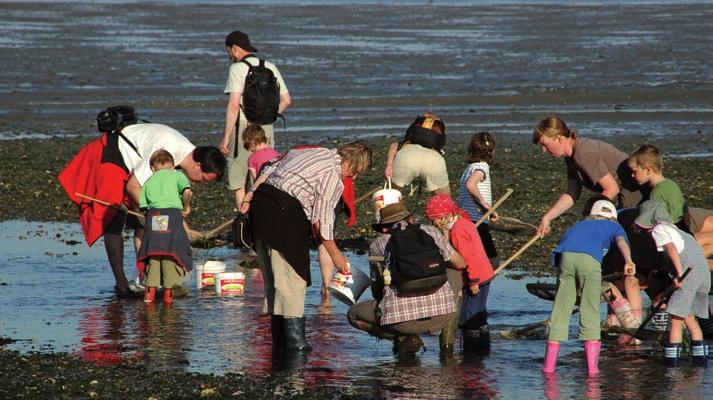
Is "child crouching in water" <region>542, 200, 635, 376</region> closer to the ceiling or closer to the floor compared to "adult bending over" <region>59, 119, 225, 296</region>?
closer to the floor

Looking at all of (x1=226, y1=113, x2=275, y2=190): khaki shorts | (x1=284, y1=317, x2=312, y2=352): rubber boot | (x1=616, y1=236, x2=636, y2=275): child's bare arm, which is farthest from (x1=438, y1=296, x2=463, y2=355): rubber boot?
(x1=226, y1=113, x2=275, y2=190): khaki shorts

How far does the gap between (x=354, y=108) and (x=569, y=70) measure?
7758 millimetres

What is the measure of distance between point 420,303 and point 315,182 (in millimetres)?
982

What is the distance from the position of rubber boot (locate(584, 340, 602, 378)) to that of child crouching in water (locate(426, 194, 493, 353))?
0.92 m

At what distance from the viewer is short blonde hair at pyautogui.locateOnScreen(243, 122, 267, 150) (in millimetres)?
11906

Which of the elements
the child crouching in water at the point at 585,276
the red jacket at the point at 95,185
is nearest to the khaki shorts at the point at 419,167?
the child crouching in water at the point at 585,276

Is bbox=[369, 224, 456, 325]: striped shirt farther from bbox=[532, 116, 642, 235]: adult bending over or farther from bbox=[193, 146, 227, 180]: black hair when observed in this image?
bbox=[193, 146, 227, 180]: black hair

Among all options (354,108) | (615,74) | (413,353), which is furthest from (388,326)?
(615,74)

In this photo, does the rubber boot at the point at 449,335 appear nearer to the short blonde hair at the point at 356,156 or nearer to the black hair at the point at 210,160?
the short blonde hair at the point at 356,156

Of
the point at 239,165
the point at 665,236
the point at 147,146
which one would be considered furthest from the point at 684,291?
the point at 239,165

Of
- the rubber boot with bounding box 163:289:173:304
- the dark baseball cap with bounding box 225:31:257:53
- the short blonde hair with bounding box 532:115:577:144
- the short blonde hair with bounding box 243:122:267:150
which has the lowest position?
the rubber boot with bounding box 163:289:173:304

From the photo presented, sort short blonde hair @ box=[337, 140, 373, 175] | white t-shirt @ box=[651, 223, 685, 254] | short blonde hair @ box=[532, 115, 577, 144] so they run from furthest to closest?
short blonde hair @ box=[532, 115, 577, 144]
short blonde hair @ box=[337, 140, 373, 175]
white t-shirt @ box=[651, 223, 685, 254]

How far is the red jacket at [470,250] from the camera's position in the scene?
30.5 ft

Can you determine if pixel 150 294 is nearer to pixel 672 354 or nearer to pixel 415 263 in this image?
pixel 415 263
